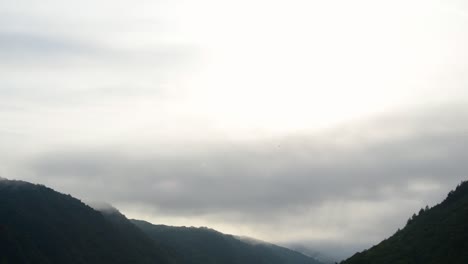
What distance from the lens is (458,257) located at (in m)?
190

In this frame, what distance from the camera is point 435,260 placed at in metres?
199

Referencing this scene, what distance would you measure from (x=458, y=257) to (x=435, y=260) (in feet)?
33.8
